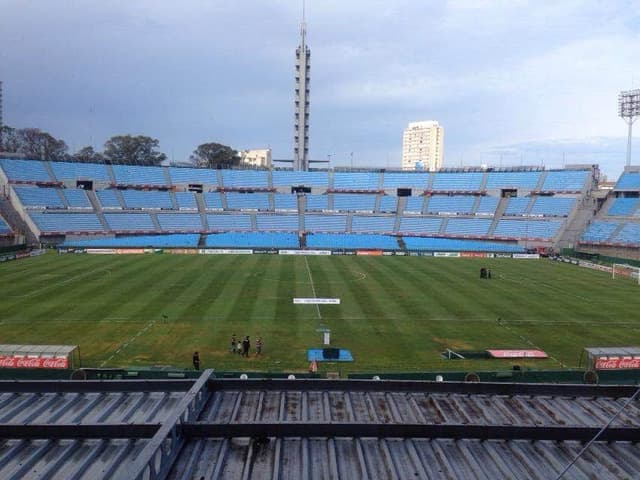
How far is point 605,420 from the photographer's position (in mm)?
9422

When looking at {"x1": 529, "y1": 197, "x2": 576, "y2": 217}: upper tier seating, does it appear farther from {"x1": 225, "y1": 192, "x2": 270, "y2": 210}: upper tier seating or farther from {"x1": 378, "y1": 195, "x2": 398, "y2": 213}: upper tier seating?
{"x1": 225, "y1": 192, "x2": 270, "y2": 210}: upper tier seating

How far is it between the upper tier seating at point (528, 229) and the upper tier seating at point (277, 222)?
1437 inches

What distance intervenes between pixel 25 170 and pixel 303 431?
293 ft

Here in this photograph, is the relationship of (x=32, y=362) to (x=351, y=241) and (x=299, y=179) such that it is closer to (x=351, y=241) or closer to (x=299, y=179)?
(x=351, y=241)

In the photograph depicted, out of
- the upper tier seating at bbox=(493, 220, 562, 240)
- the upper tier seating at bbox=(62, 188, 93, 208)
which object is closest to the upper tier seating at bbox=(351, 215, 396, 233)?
the upper tier seating at bbox=(493, 220, 562, 240)

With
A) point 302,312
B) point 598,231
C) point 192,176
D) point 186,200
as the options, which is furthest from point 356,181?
point 302,312

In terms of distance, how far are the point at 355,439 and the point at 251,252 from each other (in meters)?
62.0

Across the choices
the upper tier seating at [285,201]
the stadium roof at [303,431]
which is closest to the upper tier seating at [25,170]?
the upper tier seating at [285,201]

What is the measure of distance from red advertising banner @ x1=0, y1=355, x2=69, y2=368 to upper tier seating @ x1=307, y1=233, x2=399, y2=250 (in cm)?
5439

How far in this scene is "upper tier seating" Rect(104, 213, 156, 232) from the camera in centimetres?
7931

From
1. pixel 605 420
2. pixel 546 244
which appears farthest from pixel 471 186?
pixel 605 420

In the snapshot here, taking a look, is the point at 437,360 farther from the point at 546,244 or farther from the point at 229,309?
the point at 546,244

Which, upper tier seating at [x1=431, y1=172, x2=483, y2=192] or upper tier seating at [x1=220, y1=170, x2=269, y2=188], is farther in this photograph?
upper tier seating at [x1=220, y1=170, x2=269, y2=188]

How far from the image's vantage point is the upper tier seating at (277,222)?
86675 mm
